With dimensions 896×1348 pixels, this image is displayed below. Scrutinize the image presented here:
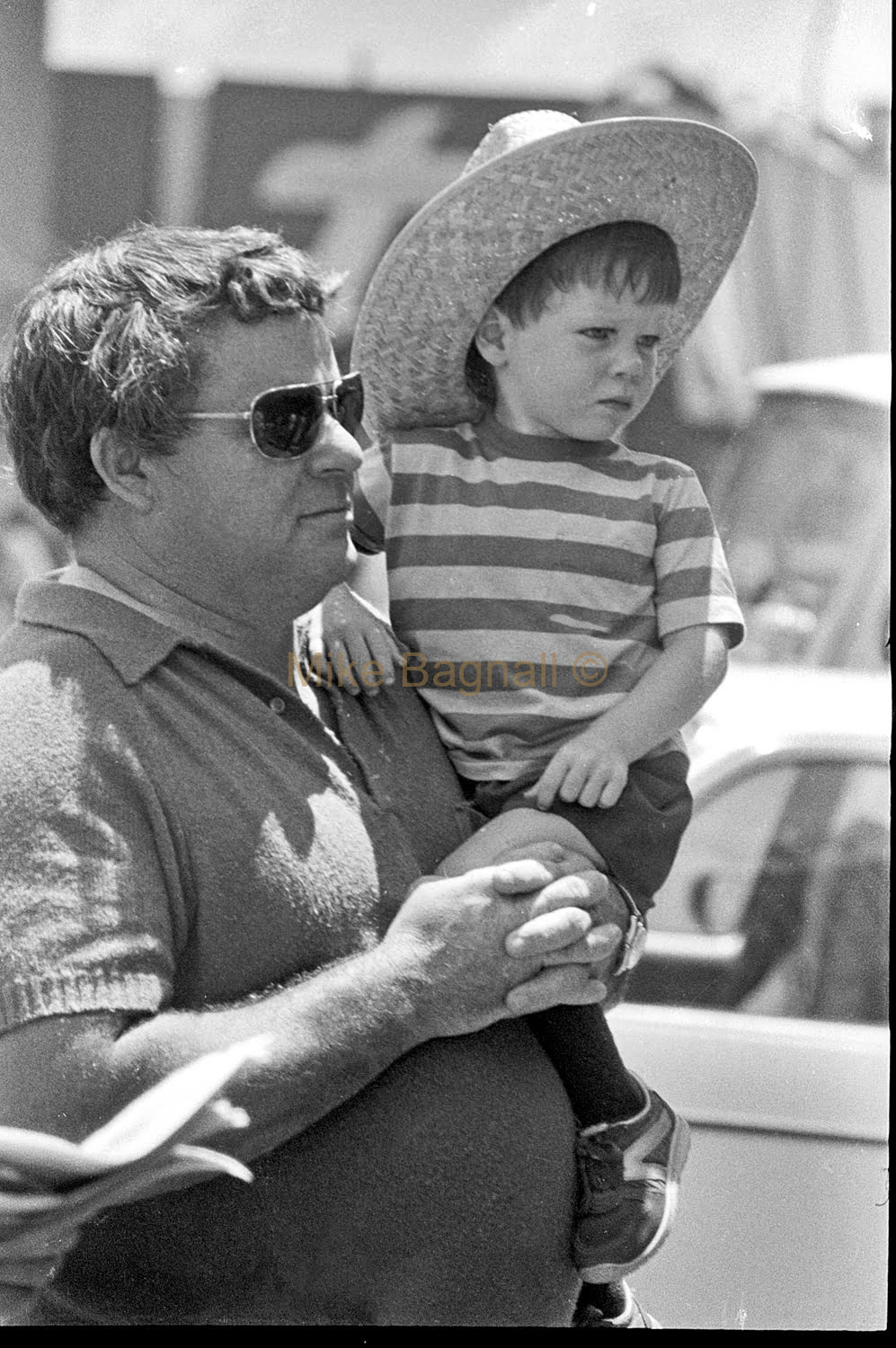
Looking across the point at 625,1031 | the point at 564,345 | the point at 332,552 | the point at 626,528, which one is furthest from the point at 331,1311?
the point at 625,1031

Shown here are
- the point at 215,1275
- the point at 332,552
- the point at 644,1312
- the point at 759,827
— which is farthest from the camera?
the point at 759,827

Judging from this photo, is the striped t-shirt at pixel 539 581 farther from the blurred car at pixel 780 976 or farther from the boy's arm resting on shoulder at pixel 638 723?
the blurred car at pixel 780 976

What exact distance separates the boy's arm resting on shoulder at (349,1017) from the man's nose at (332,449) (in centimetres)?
49

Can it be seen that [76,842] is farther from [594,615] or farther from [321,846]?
[594,615]

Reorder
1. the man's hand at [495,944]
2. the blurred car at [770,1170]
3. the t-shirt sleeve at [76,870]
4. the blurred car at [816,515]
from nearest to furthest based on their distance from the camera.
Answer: the t-shirt sleeve at [76,870] < the man's hand at [495,944] < the blurred car at [770,1170] < the blurred car at [816,515]

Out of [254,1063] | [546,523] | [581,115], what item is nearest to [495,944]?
[254,1063]

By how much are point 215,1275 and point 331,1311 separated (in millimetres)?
133

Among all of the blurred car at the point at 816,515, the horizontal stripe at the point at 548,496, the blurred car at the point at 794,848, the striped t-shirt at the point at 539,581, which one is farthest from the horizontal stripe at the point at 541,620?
the blurred car at the point at 816,515

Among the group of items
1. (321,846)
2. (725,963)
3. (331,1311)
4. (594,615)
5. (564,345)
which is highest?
(564,345)

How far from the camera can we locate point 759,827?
345 cm

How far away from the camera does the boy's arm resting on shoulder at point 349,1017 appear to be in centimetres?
154

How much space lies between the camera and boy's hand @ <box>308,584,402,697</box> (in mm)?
1947

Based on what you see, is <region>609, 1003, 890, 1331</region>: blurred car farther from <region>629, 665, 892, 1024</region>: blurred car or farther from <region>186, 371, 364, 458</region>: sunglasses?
<region>186, 371, 364, 458</region>: sunglasses

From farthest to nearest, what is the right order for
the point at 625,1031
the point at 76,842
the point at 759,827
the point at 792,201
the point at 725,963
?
the point at 792,201 < the point at 725,963 < the point at 759,827 < the point at 625,1031 < the point at 76,842
